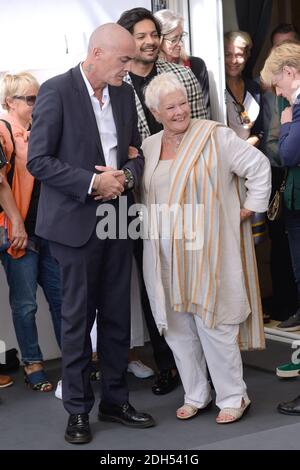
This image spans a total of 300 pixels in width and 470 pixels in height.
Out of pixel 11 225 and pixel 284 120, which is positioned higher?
pixel 284 120

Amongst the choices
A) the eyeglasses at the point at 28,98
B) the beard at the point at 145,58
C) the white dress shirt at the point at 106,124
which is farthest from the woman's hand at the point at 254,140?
the white dress shirt at the point at 106,124

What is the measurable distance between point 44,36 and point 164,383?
6.10 feet

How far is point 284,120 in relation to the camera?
430 cm

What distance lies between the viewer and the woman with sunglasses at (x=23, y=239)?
439 centimetres

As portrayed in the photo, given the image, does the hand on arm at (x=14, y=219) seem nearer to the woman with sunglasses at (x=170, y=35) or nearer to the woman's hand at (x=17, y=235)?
the woman's hand at (x=17, y=235)

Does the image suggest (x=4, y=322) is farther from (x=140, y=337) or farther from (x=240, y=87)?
(x=240, y=87)

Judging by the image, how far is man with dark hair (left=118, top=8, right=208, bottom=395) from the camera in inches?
173

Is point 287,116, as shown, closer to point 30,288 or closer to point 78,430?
point 30,288

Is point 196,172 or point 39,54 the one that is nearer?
point 196,172

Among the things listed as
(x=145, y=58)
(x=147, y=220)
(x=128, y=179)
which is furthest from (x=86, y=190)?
(x=145, y=58)

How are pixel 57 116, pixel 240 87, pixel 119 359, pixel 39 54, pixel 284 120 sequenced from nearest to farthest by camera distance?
pixel 57 116 < pixel 119 359 < pixel 284 120 < pixel 39 54 < pixel 240 87

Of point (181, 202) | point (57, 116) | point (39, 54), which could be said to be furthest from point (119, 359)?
point (39, 54)

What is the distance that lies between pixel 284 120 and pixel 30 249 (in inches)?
51.5

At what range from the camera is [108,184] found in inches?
143
